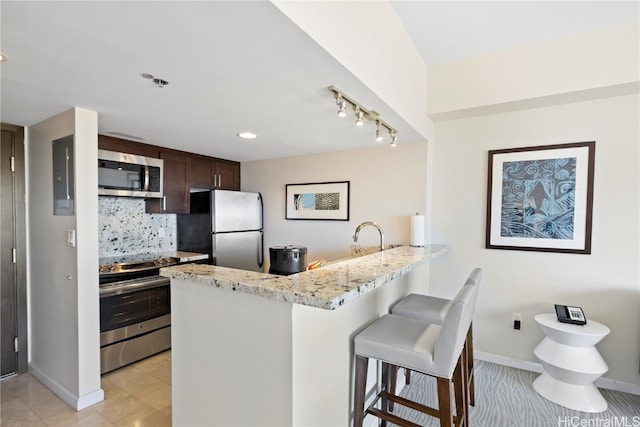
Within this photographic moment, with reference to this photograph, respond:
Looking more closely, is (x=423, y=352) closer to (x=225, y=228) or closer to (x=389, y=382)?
(x=389, y=382)

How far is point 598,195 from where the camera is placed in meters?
2.40

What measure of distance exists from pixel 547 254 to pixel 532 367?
982mm

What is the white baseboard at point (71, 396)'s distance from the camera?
7.11 feet

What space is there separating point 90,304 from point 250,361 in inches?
62.4

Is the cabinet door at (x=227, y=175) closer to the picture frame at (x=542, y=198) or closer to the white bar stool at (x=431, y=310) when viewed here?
the white bar stool at (x=431, y=310)

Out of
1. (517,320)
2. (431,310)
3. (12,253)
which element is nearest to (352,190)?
(431,310)

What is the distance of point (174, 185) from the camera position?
11.5 feet

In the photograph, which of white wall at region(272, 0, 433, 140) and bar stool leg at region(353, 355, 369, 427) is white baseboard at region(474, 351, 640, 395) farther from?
white wall at region(272, 0, 433, 140)

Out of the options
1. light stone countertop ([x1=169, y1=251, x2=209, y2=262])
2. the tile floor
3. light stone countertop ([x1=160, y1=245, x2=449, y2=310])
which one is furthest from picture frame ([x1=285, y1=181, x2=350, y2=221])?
the tile floor

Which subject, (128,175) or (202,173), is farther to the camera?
(202,173)

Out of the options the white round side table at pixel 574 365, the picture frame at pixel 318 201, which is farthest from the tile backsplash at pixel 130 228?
the white round side table at pixel 574 365

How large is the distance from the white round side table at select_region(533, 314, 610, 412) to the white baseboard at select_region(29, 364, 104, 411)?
327cm

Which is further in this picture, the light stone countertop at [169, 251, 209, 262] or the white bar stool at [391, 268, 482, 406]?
the light stone countertop at [169, 251, 209, 262]

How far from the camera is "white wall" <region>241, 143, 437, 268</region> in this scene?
3.08 metres
